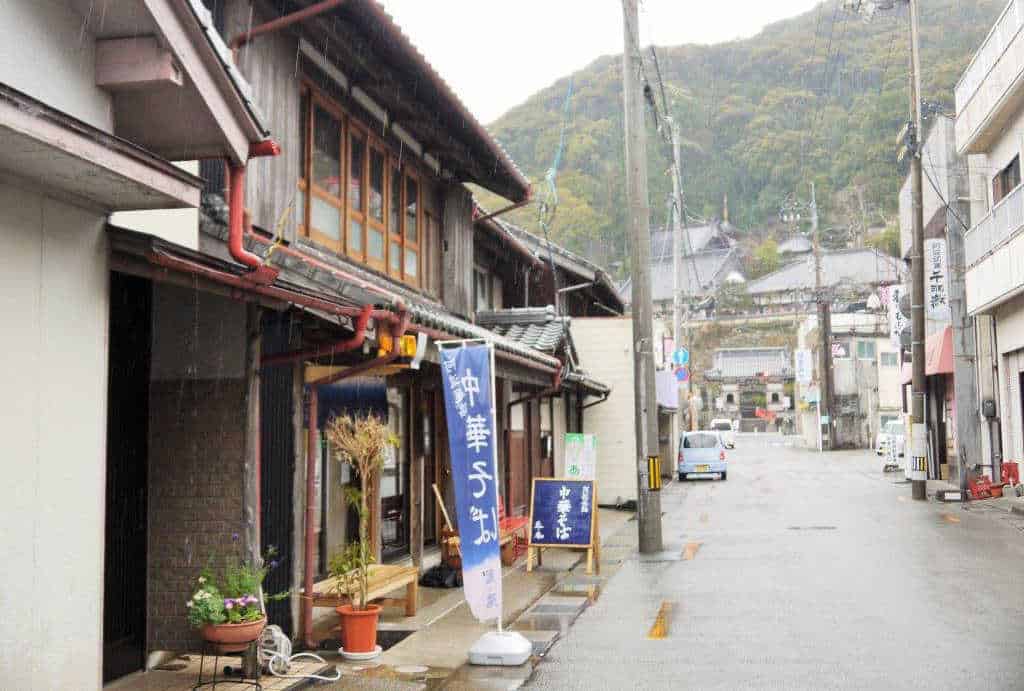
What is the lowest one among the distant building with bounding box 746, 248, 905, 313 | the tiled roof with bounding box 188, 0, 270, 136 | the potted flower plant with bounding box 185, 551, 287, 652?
the potted flower plant with bounding box 185, 551, 287, 652

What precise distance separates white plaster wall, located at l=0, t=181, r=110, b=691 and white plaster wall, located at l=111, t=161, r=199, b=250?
99 cm

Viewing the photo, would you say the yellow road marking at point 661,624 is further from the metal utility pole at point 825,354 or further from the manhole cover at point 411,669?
the metal utility pole at point 825,354

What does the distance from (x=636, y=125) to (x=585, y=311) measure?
1565 cm

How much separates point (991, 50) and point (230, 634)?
72.8 feet

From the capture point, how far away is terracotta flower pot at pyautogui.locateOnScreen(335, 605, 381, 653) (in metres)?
8.68

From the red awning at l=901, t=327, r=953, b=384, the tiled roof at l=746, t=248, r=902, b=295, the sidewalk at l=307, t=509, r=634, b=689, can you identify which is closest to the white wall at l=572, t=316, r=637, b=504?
the red awning at l=901, t=327, r=953, b=384

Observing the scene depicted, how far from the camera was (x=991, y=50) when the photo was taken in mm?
22625

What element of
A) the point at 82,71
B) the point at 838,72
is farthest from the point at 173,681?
the point at 838,72

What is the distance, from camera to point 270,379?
8984 mm

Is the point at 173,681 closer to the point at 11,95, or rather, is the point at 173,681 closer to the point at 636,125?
the point at 11,95

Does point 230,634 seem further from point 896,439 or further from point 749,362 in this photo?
point 749,362

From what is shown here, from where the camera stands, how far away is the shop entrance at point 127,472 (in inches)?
304

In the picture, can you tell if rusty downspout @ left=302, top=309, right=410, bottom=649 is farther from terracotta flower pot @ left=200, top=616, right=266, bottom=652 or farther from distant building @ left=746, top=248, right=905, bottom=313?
distant building @ left=746, top=248, right=905, bottom=313

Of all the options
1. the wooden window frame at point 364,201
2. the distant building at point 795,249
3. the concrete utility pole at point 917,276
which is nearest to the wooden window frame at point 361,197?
the wooden window frame at point 364,201
